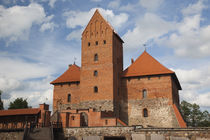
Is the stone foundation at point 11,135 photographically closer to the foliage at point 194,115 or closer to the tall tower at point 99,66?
the tall tower at point 99,66

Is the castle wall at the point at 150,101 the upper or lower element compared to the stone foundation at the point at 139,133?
upper

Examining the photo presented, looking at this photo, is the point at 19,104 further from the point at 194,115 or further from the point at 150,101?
the point at 194,115

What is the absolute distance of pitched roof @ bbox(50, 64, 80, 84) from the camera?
3280 cm

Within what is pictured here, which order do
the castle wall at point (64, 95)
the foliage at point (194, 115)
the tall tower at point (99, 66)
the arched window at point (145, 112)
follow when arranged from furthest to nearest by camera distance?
the foliage at point (194, 115)
the castle wall at point (64, 95)
the tall tower at point (99, 66)
the arched window at point (145, 112)

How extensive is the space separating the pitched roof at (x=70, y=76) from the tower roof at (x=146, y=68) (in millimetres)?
6565

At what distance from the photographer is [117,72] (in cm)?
3145

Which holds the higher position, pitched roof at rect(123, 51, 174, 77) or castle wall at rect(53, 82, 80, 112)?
pitched roof at rect(123, 51, 174, 77)

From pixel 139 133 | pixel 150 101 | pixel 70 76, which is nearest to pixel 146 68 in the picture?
pixel 150 101

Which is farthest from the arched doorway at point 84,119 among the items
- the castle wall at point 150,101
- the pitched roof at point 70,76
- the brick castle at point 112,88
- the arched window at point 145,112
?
the arched window at point 145,112

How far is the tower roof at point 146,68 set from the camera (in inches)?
1161

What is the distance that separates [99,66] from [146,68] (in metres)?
5.89

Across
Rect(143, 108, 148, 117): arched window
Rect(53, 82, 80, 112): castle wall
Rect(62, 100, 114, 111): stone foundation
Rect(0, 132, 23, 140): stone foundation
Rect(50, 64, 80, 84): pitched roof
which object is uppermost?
Rect(50, 64, 80, 84): pitched roof

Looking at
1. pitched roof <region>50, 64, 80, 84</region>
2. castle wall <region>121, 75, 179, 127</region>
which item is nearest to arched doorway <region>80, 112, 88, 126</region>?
castle wall <region>121, 75, 179, 127</region>

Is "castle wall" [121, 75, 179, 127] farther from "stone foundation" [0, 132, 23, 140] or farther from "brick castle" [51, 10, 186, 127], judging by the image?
"stone foundation" [0, 132, 23, 140]
